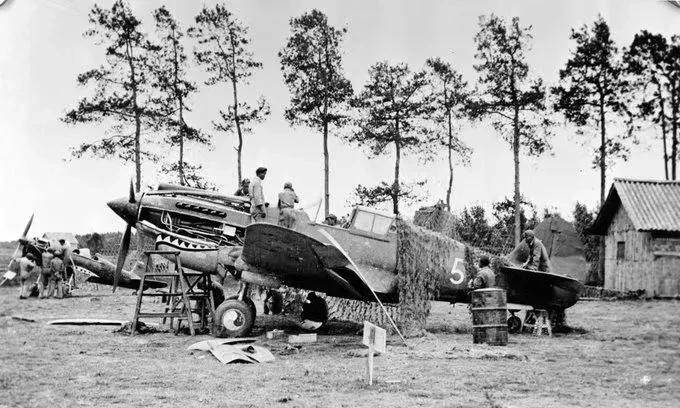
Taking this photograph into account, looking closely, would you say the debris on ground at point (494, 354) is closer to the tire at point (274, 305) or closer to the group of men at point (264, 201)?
the group of men at point (264, 201)

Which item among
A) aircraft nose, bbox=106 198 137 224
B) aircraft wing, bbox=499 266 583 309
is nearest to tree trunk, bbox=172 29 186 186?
aircraft nose, bbox=106 198 137 224

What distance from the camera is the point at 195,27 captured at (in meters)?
8.30

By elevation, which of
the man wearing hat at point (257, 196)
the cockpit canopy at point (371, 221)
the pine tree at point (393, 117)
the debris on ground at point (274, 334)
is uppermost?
the pine tree at point (393, 117)

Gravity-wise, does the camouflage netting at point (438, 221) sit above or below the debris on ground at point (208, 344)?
above

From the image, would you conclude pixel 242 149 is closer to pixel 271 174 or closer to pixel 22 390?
pixel 271 174

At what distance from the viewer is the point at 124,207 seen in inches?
385

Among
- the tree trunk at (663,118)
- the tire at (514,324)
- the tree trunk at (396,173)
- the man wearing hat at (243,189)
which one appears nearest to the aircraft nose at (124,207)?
the man wearing hat at (243,189)

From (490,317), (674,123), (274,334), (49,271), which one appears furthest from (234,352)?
(49,271)

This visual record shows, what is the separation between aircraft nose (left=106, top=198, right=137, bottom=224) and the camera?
9.77 m

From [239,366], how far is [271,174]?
135 inches

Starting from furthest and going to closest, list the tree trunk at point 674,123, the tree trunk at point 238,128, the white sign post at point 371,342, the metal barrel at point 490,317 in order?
the tree trunk at point 238,128
the metal barrel at point 490,317
the tree trunk at point 674,123
the white sign post at point 371,342

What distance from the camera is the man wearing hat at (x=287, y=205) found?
30.7 ft

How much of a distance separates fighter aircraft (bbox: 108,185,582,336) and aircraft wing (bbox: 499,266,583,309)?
0.02m

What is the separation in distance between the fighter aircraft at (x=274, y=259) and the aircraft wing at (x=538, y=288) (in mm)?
17
